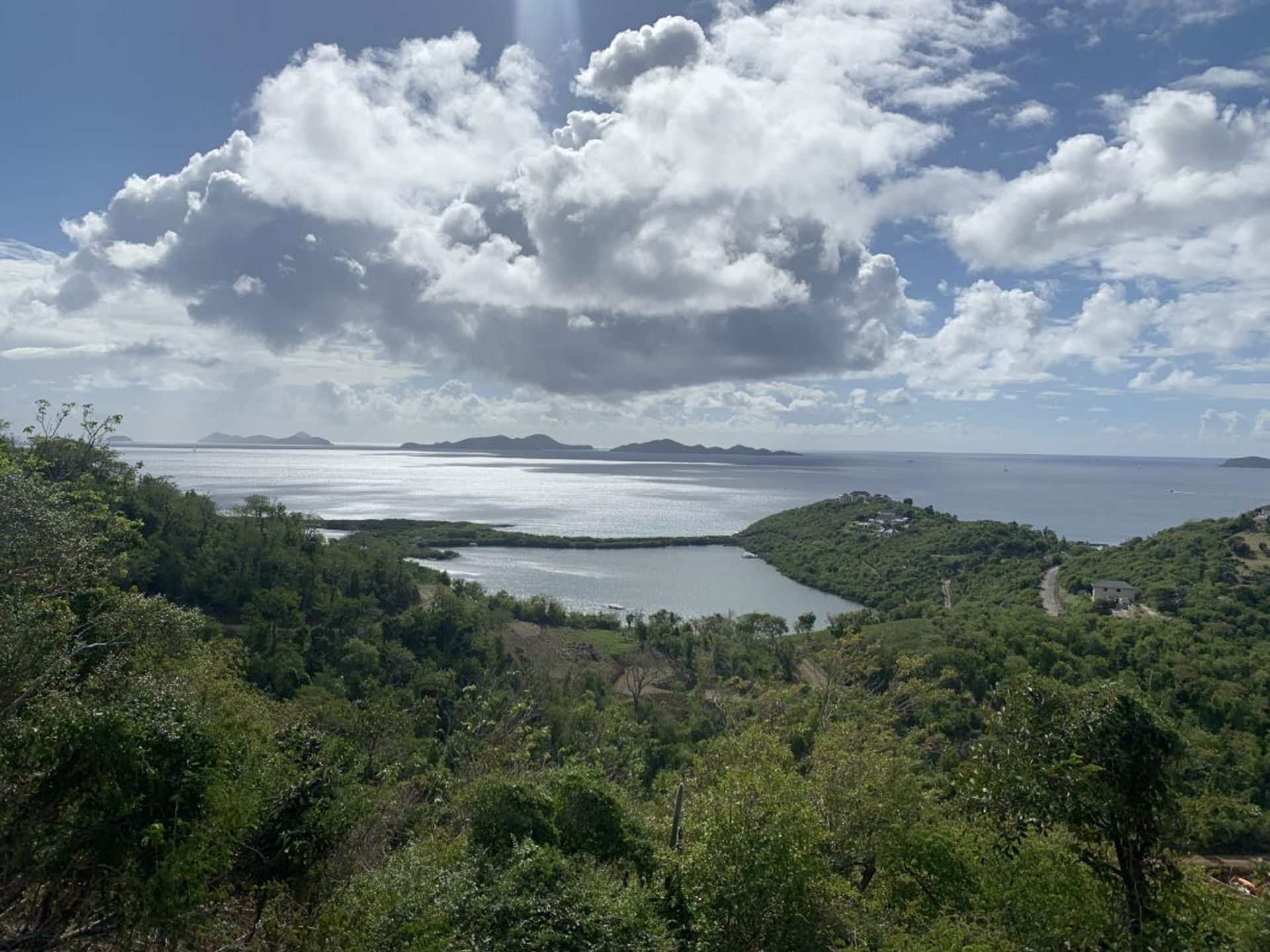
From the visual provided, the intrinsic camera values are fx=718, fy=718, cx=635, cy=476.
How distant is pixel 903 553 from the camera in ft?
244

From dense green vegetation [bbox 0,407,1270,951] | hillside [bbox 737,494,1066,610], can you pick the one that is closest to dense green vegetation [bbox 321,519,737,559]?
hillside [bbox 737,494,1066,610]

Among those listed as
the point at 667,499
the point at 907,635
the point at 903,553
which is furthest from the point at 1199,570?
the point at 667,499

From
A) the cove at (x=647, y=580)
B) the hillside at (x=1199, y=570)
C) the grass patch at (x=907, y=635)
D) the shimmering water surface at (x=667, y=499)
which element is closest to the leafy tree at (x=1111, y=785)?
the grass patch at (x=907, y=635)

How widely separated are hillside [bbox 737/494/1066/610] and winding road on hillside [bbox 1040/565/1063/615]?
0.67 meters

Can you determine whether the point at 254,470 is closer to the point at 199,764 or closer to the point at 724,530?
the point at 724,530

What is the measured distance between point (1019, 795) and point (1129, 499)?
176 m

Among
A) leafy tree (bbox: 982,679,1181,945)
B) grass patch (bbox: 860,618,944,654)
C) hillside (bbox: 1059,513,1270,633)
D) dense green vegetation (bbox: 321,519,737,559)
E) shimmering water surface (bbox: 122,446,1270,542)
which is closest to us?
leafy tree (bbox: 982,679,1181,945)

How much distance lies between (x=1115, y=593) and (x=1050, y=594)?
707 centimetres

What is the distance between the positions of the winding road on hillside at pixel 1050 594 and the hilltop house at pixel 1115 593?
255 centimetres

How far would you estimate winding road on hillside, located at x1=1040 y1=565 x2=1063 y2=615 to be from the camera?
164 ft

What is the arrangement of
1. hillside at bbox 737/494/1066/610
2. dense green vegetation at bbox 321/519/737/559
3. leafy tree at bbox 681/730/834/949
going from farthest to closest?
dense green vegetation at bbox 321/519/737/559 < hillside at bbox 737/494/1066/610 < leafy tree at bbox 681/730/834/949

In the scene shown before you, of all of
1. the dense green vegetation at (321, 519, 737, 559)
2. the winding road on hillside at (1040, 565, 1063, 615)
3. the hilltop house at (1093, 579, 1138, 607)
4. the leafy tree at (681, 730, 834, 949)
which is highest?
the leafy tree at (681, 730, 834, 949)

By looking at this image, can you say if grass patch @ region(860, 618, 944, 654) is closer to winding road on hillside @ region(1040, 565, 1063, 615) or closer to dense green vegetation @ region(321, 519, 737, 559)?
winding road on hillside @ region(1040, 565, 1063, 615)

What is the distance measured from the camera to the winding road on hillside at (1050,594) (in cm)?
5009
